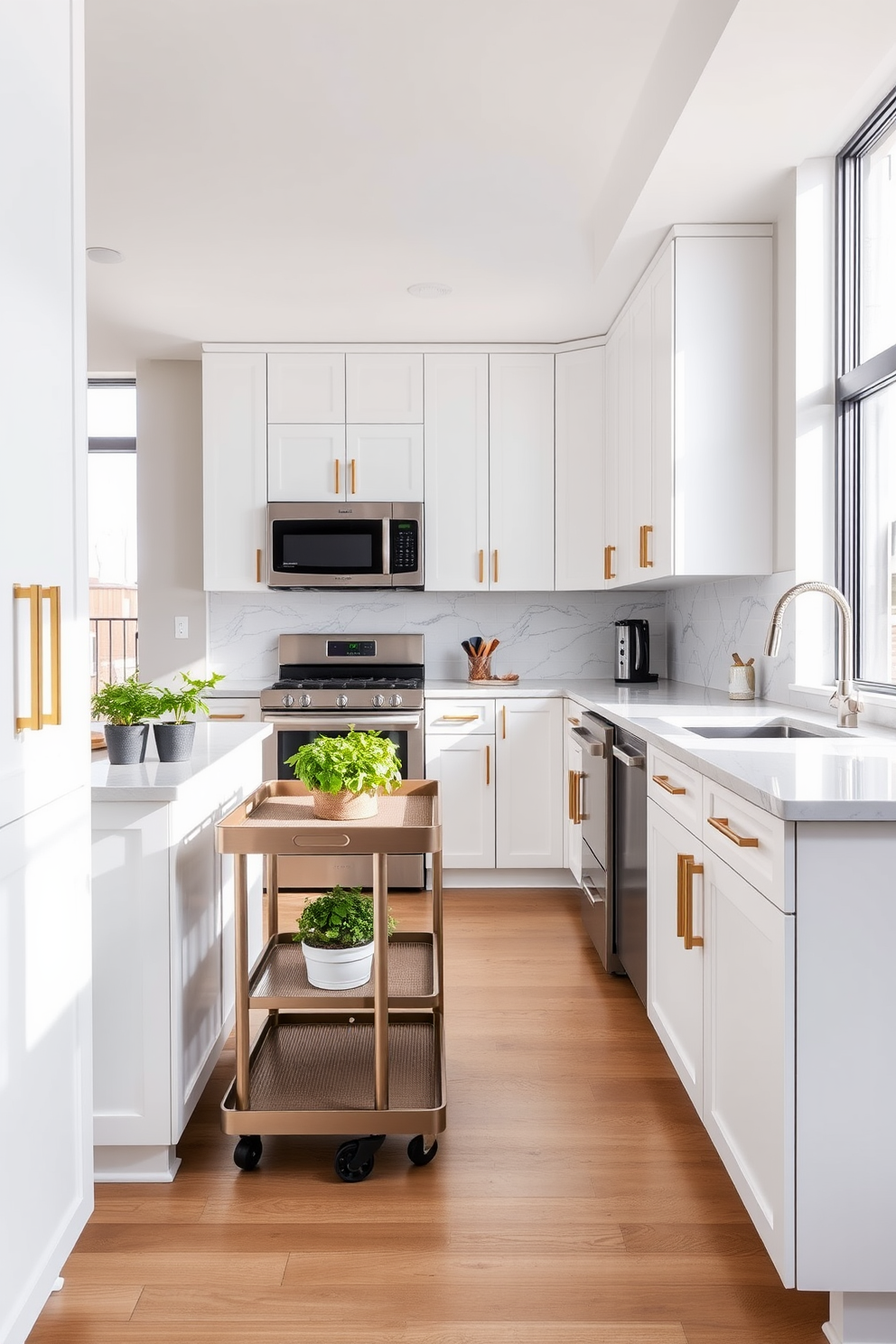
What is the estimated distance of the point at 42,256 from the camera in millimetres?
1347

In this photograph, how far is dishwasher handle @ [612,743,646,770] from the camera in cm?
257

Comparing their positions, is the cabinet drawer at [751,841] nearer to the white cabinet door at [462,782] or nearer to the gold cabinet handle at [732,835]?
the gold cabinet handle at [732,835]

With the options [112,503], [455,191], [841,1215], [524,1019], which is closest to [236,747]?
[524,1019]

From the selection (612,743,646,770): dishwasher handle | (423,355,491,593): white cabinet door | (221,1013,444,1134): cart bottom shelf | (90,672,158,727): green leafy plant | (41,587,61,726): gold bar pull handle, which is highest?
(423,355,491,593): white cabinet door

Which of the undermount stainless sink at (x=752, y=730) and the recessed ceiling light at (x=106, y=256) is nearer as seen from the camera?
the undermount stainless sink at (x=752, y=730)

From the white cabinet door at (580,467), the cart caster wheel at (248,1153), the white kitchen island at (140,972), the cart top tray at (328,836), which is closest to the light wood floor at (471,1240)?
the cart caster wheel at (248,1153)

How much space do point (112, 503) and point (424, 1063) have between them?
13.8ft

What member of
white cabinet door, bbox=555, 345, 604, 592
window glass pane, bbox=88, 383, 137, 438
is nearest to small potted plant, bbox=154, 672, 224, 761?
white cabinet door, bbox=555, 345, 604, 592

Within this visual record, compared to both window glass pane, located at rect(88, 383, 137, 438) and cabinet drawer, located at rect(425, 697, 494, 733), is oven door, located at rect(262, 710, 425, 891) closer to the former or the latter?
cabinet drawer, located at rect(425, 697, 494, 733)

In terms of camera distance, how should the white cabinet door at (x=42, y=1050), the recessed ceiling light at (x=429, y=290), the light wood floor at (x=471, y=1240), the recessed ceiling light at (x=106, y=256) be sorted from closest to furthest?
1. the white cabinet door at (x=42, y=1050)
2. the light wood floor at (x=471, y=1240)
3. the recessed ceiling light at (x=106, y=256)
4. the recessed ceiling light at (x=429, y=290)

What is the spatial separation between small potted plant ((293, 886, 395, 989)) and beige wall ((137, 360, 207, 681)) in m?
2.65

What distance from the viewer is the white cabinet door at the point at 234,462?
13.9 feet

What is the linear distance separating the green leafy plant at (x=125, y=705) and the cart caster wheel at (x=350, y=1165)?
3.33 ft

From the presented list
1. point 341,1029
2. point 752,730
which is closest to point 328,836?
point 341,1029
